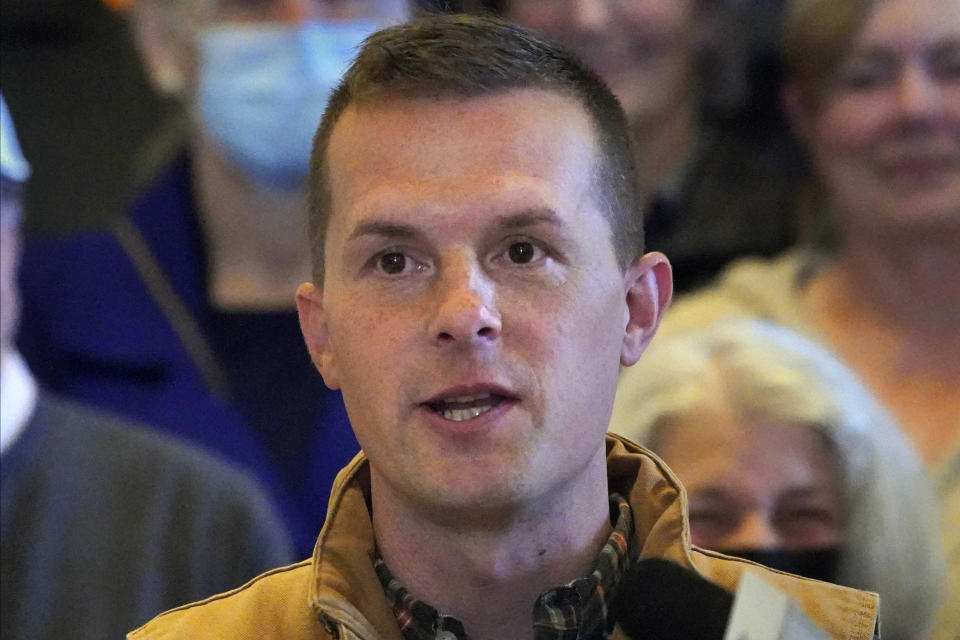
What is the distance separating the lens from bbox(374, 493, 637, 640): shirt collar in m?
1.65

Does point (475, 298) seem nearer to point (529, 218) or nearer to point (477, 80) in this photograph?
point (529, 218)

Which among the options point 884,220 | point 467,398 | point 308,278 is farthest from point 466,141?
point 308,278

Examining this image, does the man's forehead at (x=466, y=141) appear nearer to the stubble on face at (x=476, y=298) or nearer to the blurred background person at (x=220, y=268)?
the stubble on face at (x=476, y=298)

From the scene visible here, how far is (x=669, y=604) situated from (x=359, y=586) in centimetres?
44

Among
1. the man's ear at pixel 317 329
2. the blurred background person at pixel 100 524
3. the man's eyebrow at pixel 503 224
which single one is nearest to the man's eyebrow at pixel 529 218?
the man's eyebrow at pixel 503 224

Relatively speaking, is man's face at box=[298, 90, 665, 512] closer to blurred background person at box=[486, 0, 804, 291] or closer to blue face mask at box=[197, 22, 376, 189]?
blurred background person at box=[486, 0, 804, 291]

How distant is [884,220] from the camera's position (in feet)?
9.31

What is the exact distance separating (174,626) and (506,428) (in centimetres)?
53

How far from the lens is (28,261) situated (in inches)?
124

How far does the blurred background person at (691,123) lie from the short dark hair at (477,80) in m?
1.26

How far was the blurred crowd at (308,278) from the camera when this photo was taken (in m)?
2.44

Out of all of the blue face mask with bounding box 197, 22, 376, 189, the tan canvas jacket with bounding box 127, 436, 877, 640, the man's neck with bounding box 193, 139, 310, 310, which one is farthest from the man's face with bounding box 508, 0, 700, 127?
the tan canvas jacket with bounding box 127, 436, 877, 640

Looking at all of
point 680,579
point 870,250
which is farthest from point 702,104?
point 680,579

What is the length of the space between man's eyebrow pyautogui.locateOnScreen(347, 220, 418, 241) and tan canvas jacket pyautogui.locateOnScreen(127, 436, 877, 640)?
33cm
